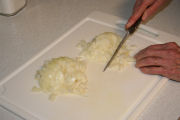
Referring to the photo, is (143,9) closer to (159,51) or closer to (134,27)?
(134,27)

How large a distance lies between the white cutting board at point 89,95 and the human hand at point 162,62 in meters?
0.03

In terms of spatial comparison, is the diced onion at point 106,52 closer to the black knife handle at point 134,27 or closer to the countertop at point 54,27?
the black knife handle at point 134,27

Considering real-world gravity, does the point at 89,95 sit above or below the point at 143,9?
below

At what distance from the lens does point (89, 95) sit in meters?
1.14

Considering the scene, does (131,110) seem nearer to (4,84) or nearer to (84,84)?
A: (84,84)

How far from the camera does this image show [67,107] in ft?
3.59

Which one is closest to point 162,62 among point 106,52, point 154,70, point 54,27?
point 154,70

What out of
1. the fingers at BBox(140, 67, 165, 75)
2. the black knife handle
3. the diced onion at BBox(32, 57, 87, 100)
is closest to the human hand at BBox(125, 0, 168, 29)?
the black knife handle

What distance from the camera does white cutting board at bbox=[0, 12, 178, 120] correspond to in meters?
1.07

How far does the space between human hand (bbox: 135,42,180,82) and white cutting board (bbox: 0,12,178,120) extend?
1.2 inches

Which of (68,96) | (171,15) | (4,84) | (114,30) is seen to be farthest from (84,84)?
(171,15)

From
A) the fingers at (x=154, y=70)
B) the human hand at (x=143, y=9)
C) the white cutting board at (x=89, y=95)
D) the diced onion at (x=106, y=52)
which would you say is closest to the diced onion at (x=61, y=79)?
the white cutting board at (x=89, y=95)

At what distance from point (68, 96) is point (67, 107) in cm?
5

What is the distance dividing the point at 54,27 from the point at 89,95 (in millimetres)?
631
